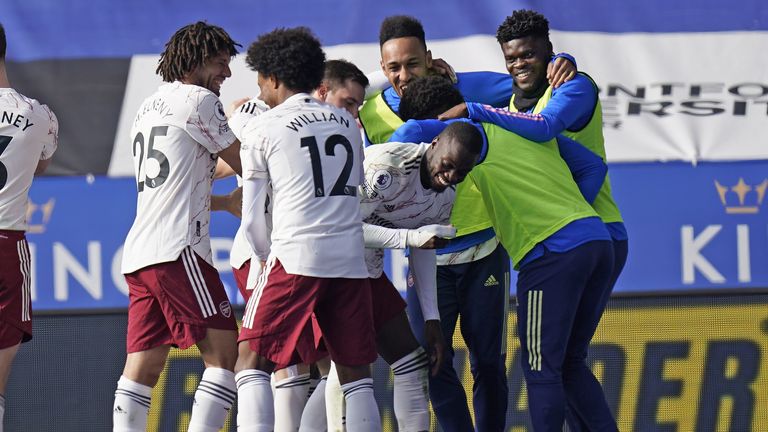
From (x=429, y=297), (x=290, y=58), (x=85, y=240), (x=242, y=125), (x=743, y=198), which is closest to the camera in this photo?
(x=290, y=58)

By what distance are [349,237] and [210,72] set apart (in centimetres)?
87

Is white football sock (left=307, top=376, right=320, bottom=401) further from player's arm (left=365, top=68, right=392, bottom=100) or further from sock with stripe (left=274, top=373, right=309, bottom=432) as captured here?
player's arm (left=365, top=68, right=392, bottom=100)

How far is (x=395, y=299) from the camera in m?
4.62

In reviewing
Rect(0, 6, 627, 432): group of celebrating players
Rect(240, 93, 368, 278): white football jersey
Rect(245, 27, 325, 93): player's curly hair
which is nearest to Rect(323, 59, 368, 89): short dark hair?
Rect(0, 6, 627, 432): group of celebrating players

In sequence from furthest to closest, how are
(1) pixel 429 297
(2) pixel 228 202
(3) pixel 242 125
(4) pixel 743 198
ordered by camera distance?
(4) pixel 743 198 < (3) pixel 242 125 < (2) pixel 228 202 < (1) pixel 429 297

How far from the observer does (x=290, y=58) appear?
416 cm

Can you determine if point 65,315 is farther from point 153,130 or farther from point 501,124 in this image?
point 501,124

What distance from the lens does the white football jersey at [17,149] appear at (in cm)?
470

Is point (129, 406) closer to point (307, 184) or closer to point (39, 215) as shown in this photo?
point (307, 184)

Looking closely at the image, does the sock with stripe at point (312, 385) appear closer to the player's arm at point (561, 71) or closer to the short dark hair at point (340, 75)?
the short dark hair at point (340, 75)

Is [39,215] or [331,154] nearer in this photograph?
[331,154]

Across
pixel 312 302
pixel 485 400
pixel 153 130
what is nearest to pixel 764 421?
pixel 485 400

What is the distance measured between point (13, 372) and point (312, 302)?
2.71 metres

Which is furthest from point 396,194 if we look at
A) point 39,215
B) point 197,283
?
point 39,215
